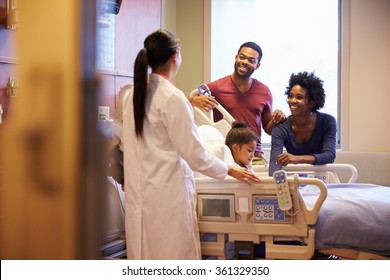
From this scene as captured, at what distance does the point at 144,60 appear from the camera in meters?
1.83

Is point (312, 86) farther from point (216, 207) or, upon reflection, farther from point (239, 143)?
point (216, 207)

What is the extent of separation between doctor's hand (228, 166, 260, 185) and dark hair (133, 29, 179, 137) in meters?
0.41

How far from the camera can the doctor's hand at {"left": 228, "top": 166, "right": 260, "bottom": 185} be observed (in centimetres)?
200

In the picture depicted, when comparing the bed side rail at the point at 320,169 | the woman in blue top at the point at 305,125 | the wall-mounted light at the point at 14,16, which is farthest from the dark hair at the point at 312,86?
the wall-mounted light at the point at 14,16

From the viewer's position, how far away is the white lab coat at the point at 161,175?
1842 millimetres

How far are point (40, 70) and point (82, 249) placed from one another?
0.13 meters

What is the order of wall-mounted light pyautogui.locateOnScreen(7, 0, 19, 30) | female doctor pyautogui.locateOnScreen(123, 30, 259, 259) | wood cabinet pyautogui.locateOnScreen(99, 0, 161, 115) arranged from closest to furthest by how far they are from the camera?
wall-mounted light pyautogui.locateOnScreen(7, 0, 19, 30)
female doctor pyautogui.locateOnScreen(123, 30, 259, 259)
wood cabinet pyautogui.locateOnScreen(99, 0, 161, 115)

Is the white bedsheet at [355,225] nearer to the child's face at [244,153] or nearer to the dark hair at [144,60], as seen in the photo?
the child's face at [244,153]

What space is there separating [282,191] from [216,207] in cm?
32

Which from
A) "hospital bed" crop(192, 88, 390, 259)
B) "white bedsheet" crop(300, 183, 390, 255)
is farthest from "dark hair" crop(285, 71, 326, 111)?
"white bedsheet" crop(300, 183, 390, 255)

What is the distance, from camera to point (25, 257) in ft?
1.25

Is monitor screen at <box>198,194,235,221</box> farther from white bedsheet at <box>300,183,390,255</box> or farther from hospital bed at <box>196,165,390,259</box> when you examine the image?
white bedsheet at <box>300,183,390,255</box>

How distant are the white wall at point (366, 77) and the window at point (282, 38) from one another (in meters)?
0.18
